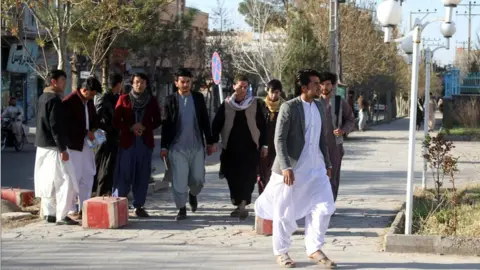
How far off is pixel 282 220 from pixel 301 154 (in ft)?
2.07

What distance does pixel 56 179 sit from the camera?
10.2 metres

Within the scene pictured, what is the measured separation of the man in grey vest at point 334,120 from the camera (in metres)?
10.4

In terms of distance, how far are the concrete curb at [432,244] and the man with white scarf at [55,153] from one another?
12.4ft

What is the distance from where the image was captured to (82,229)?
397 inches

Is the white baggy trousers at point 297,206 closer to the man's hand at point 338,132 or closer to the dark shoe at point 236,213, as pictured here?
the man's hand at point 338,132

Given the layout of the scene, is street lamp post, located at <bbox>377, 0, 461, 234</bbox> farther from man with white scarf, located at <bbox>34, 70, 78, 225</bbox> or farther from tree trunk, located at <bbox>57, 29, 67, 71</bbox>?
tree trunk, located at <bbox>57, 29, 67, 71</bbox>

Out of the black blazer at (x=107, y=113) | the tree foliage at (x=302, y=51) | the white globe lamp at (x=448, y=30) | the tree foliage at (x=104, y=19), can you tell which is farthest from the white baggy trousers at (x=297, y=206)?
the tree foliage at (x=302, y=51)

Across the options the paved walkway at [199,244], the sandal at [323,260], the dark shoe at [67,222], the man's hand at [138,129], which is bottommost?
the paved walkway at [199,244]

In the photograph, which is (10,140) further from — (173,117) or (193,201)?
(173,117)

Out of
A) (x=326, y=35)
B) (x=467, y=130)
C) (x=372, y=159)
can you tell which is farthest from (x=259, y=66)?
(x=372, y=159)

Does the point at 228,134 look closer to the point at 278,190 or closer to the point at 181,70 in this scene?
the point at 181,70

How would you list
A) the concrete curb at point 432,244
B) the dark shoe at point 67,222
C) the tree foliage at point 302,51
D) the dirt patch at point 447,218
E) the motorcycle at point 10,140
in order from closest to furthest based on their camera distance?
the concrete curb at point 432,244 < the dirt patch at point 447,218 < the dark shoe at point 67,222 < the motorcycle at point 10,140 < the tree foliage at point 302,51

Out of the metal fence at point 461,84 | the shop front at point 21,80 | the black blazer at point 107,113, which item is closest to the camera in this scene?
the black blazer at point 107,113

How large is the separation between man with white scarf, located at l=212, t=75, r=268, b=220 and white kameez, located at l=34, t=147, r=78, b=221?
193 centimetres
